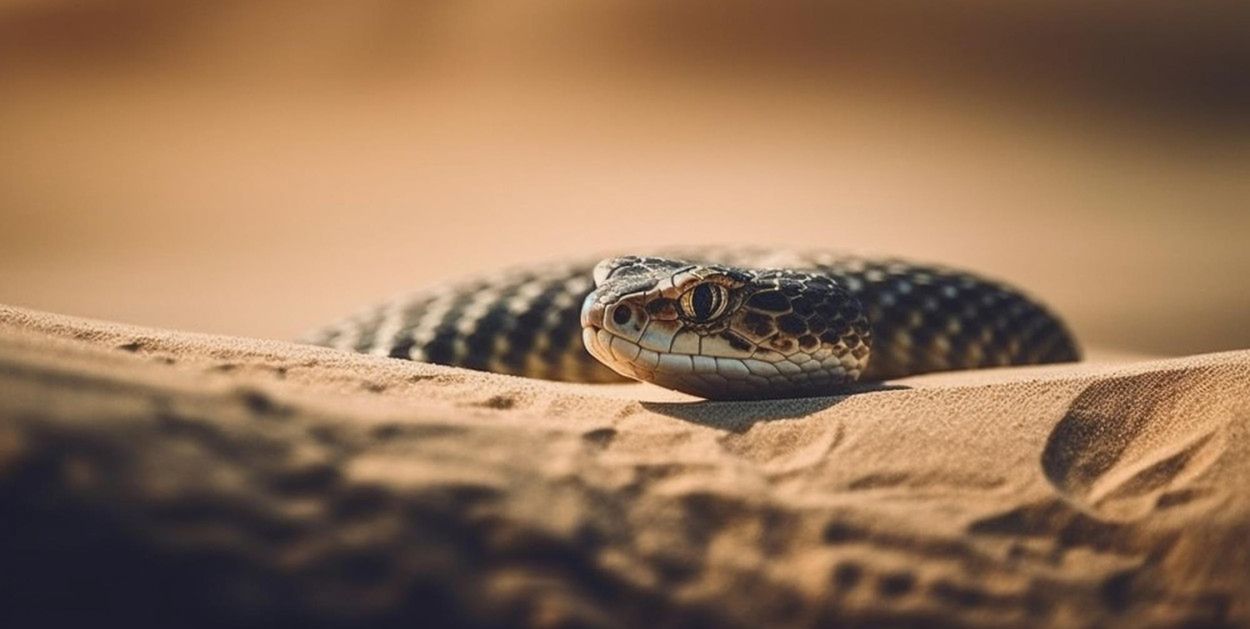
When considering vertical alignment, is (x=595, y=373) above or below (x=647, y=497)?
below

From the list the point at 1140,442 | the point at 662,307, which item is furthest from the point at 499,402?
the point at 1140,442

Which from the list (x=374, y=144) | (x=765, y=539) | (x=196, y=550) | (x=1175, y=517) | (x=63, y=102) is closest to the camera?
(x=196, y=550)

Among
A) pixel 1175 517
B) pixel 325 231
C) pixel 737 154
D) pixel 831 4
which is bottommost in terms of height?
pixel 325 231

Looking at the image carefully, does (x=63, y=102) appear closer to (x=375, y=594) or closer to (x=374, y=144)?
Result: (x=374, y=144)

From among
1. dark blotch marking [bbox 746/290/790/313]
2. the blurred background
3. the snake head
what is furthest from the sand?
the blurred background

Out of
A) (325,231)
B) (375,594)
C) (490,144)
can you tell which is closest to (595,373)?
(375,594)

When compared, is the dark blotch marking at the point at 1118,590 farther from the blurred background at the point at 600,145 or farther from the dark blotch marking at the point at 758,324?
the blurred background at the point at 600,145

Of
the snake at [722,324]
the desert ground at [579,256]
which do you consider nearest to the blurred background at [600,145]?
the desert ground at [579,256]

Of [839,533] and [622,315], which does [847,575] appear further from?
[622,315]
